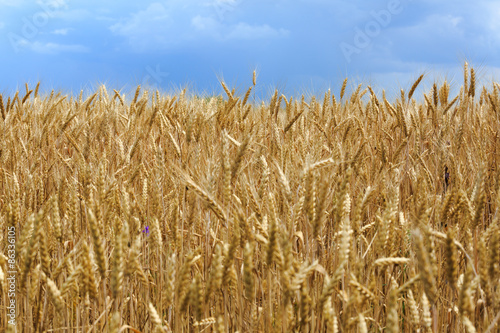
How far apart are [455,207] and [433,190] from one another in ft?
1.98

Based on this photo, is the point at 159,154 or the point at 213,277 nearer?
the point at 213,277

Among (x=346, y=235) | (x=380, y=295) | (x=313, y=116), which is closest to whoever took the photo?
(x=346, y=235)

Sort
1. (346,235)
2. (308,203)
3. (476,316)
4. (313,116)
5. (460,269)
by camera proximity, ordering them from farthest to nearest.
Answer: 1. (313,116)
2. (460,269)
3. (476,316)
4. (308,203)
5. (346,235)

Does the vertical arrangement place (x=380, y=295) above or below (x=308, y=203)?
below

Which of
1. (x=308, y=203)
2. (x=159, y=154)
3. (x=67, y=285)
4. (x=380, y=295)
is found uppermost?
(x=159, y=154)

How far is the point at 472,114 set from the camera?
157 inches

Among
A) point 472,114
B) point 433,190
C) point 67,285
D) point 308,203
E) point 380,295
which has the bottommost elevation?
point 380,295

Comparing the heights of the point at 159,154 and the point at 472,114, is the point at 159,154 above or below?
below

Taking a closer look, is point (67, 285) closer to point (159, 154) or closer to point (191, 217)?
point (191, 217)

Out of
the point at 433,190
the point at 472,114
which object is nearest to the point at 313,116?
the point at 472,114

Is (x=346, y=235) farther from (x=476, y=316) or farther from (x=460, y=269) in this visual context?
(x=460, y=269)

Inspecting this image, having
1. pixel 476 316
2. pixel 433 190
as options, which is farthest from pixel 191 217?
pixel 433 190

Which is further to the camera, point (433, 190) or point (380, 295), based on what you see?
Answer: point (433, 190)

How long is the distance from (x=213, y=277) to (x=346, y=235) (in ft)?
0.98
